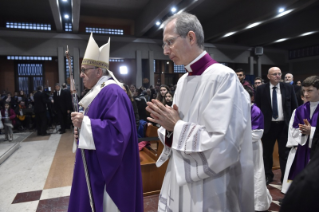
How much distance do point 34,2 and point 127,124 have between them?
10204mm

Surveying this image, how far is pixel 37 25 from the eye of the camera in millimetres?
11797

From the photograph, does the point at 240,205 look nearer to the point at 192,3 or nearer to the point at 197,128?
the point at 197,128

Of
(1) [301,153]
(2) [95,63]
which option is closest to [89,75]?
(2) [95,63]

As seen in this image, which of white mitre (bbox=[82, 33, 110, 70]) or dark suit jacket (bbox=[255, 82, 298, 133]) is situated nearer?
white mitre (bbox=[82, 33, 110, 70])

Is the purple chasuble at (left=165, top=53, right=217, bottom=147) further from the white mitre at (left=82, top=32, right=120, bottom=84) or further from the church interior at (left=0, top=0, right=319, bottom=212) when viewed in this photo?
the church interior at (left=0, top=0, right=319, bottom=212)

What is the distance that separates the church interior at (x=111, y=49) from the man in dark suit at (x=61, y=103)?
0.55 meters

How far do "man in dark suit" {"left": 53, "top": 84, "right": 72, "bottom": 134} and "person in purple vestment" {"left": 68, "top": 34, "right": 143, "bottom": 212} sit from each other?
630 cm

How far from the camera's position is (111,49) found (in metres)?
11.0

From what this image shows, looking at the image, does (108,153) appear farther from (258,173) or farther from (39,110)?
(39,110)

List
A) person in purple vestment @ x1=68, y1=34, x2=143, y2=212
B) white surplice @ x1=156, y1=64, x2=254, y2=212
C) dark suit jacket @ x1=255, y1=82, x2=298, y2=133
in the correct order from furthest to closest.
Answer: dark suit jacket @ x1=255, y1=82, x2=298, y2=133 → person in purple vestment @ x1=68, y1=34, x2=143, y2=212 → white surplice @ x1=156, y1=64, x2=254, y2=212

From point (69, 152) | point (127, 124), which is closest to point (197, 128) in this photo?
point (127, 124)

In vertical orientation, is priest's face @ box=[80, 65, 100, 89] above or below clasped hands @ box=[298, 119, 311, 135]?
above

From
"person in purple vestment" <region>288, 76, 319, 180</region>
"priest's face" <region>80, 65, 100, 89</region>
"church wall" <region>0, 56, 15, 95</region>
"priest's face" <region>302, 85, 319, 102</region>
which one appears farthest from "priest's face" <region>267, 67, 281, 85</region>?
"church wall" <region>0, 56, 15, 95</region>

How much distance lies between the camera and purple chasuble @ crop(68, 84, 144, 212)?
1.63 m
